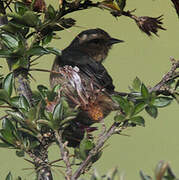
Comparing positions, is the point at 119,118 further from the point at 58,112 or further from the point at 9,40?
the point at 9,40

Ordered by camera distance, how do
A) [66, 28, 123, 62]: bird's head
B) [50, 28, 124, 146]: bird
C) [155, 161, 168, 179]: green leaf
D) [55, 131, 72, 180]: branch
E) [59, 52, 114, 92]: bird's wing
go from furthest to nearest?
[66, 28, 123, 62]: bird's head
[59, 52, 114, 92]: bird's wing
[50, 28, 124, 146]: bird
[55, 131, 72, 180]: branch
[155, 161, 168, 179]: green leaf

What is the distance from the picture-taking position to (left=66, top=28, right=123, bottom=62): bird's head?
1511 millimetres

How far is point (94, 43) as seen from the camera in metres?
1.57

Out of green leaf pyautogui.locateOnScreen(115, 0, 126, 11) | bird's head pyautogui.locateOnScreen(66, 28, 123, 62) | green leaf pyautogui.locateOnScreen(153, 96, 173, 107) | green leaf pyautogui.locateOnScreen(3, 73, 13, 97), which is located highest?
green leaf pyautogui.locateOnScreen(115, 0, 126, 11)

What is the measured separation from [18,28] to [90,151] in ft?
0.67

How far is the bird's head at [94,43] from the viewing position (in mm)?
1511

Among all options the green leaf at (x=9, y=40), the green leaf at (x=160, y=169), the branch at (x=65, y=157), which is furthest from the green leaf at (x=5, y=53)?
the green leaf at (x=160, y=169)

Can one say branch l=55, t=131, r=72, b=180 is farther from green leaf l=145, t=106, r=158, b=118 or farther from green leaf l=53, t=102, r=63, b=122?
green leaf l=145, t=106, r=158, b=118

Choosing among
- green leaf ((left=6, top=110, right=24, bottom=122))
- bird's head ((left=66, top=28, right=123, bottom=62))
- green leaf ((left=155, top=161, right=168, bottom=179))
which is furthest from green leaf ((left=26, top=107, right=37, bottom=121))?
bird's head ((left=66, top=28, right=123, bottom=62))

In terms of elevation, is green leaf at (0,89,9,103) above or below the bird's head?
above

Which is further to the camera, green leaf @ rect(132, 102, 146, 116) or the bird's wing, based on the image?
the bird's wing

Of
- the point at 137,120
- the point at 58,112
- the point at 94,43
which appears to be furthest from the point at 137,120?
the point at 94,43

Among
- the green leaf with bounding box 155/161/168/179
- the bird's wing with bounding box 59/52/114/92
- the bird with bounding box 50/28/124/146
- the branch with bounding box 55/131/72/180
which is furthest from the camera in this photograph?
the bird's wing with bounding box 59/52/114/92

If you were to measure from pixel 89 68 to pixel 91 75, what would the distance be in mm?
69
